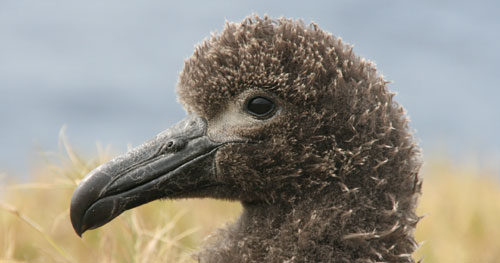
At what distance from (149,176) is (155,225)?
1.92 meters

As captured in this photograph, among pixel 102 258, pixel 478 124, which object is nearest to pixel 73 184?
pixel 102 258

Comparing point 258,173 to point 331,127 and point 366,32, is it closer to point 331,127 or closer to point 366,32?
point 331,127

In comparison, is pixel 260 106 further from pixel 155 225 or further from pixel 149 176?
pixel 155 225

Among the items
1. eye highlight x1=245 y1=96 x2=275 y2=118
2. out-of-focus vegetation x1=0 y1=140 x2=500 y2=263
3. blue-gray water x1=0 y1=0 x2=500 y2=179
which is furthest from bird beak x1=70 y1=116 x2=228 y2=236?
blue-gray water x1=0 y1=0 x2=500 y2=179

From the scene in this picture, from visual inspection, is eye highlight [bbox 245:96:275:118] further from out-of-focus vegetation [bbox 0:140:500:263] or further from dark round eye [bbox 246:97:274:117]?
out-of-focus vegetation [bbox 0:140:500:263]

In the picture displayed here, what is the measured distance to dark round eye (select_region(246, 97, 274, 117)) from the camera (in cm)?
317

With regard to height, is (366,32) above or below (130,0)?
below

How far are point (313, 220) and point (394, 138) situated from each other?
569 mm

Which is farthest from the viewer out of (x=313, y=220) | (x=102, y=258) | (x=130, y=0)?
(x=130, y=0)

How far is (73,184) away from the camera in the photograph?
14.6 ft

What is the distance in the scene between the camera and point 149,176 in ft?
10.3

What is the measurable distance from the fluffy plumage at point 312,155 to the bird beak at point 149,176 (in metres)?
0.10

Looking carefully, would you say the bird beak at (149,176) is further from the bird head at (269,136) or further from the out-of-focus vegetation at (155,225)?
the out-of-focus vegetation at (155,225)

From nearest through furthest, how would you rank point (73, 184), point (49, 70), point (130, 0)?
1. point (73, 184)
2. point (49, 70)
3. point (130, 0)
